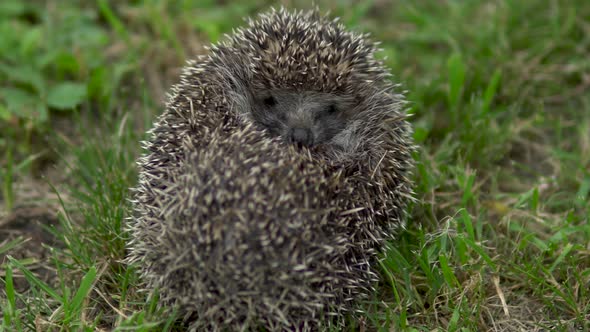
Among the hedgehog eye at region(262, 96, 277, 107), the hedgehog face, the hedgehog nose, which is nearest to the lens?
the hedgehog nose

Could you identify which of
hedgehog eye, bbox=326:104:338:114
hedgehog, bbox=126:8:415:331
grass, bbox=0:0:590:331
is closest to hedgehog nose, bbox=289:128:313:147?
hedgehog, bbox=126:8:415:331

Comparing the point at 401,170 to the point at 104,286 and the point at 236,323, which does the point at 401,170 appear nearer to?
the point at 236,323

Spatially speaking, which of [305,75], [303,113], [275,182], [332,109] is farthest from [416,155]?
[275,182]

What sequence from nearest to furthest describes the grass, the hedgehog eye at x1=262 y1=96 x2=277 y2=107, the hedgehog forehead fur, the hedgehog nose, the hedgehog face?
the grass, the hedgehog nose, the hedgehog forehead fur, the hedgehog face, the hedgehog eye at x1=262 y1=96 x2=277 y2=107

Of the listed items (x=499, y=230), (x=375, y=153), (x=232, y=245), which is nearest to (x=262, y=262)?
(x=232, y=245)

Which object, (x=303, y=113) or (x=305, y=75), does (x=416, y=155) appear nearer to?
(x=303, y=113)

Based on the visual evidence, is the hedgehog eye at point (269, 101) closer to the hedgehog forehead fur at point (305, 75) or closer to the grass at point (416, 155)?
the hedgehog forehead fur at point (305, 75)

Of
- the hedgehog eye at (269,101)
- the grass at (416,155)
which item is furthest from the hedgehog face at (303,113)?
the grass at (416,155)

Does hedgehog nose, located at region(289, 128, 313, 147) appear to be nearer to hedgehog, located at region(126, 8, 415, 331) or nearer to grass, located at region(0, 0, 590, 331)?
hedgehog, located at region(126, 8, 415, 331)
